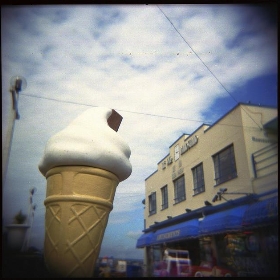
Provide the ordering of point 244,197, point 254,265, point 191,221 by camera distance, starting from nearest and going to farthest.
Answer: point 254,265
point 244,197
point 191,221

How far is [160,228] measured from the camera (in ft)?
20.0

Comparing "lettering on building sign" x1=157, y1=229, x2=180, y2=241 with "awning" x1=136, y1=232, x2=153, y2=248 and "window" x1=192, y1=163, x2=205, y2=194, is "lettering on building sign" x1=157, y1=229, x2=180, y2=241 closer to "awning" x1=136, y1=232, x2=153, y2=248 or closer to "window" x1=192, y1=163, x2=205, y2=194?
"awning" x1=136, y1=232, x2=153, y2=248

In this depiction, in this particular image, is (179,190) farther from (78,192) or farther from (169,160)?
(78,192)

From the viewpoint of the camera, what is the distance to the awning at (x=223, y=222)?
3708 mm

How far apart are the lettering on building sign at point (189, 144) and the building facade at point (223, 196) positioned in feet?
0.08

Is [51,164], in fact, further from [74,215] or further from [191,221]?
[191,221]

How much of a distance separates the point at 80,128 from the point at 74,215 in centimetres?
57

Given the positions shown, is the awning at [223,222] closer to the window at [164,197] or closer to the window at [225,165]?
the window at [225,165]

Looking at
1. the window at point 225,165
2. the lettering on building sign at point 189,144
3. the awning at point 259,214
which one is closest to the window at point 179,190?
the lettering on building sign at point 189,144

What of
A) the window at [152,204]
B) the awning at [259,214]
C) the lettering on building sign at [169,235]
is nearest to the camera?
the awning at [259,214]

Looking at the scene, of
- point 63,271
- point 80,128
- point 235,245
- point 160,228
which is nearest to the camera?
point 63,271

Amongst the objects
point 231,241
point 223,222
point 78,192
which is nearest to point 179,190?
point 223,222

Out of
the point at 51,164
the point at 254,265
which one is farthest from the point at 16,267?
the point at 254,265

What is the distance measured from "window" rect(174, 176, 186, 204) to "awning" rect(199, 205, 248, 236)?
1.11 meters
